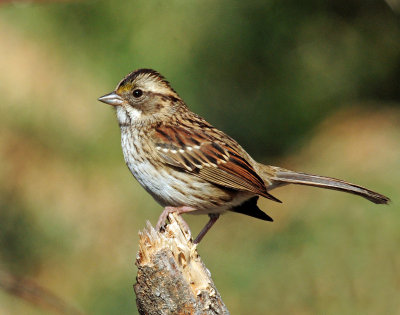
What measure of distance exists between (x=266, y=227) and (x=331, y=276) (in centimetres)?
102

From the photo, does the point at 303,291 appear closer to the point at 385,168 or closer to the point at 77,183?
the point at 385,168

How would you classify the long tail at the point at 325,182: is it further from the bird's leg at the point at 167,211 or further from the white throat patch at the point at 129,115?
the white throat patch at the point at 129,115

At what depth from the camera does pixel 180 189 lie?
13.0 feet

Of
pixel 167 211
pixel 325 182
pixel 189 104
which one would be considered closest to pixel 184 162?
pixel 167 211

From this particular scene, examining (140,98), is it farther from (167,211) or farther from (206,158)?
(167,211)

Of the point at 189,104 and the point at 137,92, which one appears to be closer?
the point at 137,92

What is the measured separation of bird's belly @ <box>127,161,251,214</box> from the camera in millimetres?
3923

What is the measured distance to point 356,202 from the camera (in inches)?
260

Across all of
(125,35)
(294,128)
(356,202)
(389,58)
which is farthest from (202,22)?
(356,202)

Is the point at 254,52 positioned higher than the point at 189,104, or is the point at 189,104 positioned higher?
the point at 254,52

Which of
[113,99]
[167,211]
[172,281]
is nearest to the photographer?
[172,281]

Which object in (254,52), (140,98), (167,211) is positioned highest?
(254,52)

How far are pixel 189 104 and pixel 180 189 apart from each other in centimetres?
345

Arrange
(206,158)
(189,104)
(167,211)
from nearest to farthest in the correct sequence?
(167,211)
(206,158)
(189,104)
